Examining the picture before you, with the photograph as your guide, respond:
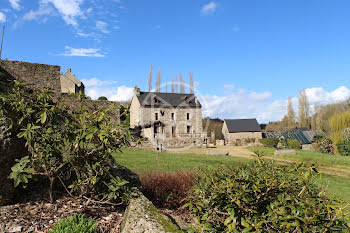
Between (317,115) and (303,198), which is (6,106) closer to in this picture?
(303,198)

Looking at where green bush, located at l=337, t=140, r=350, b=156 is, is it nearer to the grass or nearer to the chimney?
the grass

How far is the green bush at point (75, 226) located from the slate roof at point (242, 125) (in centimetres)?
4230

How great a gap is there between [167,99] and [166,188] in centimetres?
3662

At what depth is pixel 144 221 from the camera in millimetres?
3576

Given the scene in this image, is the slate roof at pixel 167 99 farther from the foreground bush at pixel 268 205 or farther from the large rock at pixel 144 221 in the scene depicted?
Result: the foreground bush at pixel 268 205

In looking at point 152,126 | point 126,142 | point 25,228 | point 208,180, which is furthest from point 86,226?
point 152,126

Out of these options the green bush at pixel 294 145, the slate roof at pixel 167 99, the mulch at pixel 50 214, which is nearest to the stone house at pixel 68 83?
the slate roof at pixel 167 99

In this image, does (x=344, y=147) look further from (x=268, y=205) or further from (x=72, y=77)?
(x=72, y=77)

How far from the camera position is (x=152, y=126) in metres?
37.3

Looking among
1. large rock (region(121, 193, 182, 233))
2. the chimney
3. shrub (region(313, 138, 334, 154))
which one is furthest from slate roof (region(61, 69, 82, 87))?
large rock (region(121, 193, 182, 233))

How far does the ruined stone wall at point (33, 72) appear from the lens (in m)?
13.9

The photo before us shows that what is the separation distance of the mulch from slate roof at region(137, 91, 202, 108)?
3505 centimetres

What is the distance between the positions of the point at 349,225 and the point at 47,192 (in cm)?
465

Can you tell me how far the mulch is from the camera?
3.54m
